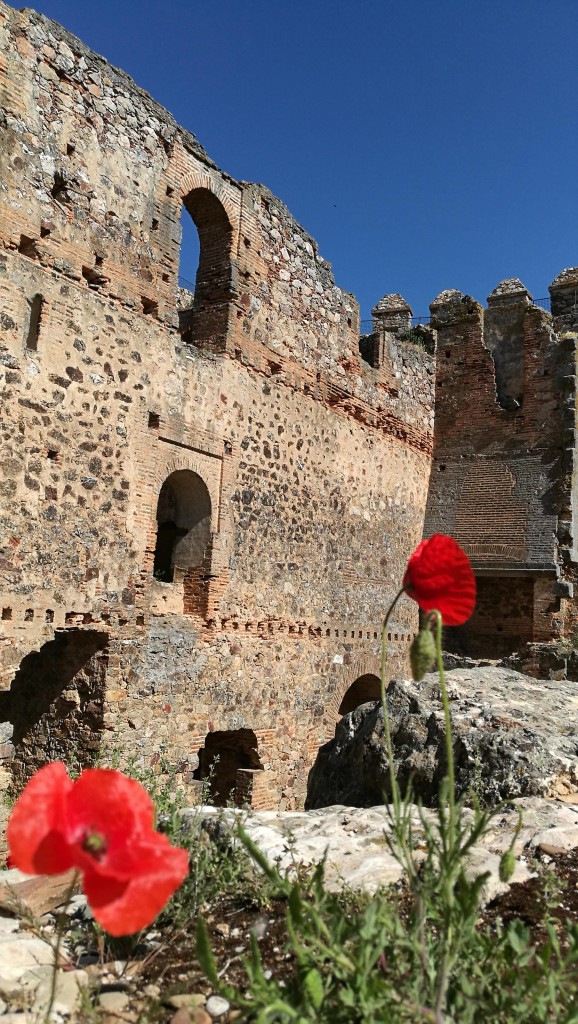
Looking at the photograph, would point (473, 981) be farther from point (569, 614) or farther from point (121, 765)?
point (569, 614)

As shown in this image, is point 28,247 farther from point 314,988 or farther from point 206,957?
point 314,988

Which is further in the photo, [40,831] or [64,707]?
[64,707]

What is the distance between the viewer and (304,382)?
10461mm

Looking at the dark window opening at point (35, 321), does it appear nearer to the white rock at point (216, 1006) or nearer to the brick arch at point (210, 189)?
the brick arch at point (210, 189)

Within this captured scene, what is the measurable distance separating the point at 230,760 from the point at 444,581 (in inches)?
314

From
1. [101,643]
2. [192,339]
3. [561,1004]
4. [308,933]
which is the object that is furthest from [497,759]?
[192,339]

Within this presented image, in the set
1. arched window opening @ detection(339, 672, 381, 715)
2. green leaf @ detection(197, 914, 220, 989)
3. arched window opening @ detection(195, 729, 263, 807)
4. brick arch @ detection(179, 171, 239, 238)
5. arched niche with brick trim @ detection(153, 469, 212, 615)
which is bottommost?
arched window opening @ detection(195, 729, 263, 807)

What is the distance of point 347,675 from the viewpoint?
10883 millimetres

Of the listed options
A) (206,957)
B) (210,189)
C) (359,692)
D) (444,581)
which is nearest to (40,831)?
(206,957)

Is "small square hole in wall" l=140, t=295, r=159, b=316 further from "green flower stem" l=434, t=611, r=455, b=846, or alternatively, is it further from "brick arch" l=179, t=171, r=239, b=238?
"green flower stem" l=434, t=611, r=455, b=846

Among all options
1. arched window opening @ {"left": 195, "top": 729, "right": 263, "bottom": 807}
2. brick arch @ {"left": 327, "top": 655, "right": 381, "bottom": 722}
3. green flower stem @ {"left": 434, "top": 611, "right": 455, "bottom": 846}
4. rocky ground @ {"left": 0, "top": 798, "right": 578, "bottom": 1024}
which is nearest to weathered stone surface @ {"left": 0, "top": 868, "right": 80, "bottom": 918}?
rocky ground @ {"left": 0, "top": 798, "right": 578, "bottom": 1024}

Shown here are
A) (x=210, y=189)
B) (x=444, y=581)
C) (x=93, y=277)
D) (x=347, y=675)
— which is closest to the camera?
(x=444, y=581)

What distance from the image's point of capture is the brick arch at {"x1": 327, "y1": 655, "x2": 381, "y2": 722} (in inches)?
415

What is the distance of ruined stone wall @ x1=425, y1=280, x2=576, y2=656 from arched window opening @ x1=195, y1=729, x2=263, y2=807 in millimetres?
4939
